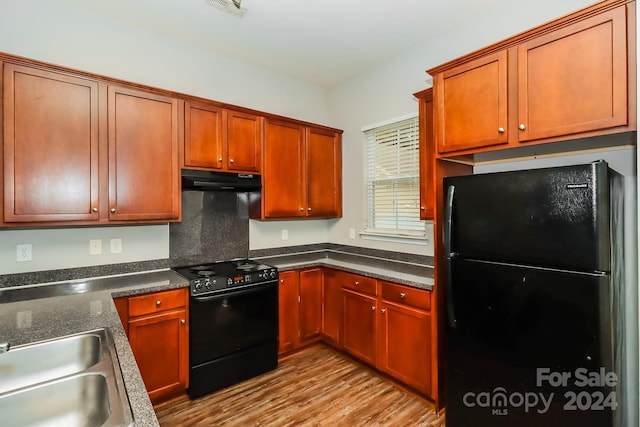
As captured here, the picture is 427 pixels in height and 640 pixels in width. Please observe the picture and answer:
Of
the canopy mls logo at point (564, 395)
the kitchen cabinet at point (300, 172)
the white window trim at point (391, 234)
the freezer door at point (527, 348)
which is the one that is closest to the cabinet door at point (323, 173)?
the kitchen cabinet at point (300, 172)

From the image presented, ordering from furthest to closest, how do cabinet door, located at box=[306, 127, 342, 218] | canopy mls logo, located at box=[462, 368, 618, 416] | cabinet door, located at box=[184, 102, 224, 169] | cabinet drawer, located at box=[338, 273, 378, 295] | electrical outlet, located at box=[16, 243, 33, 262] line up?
cabinet door, located at box=[306, 127, 342, 218], cabinet drawer, located at box=[338, 273, 378, 295], cabinet door, located at box=[184, 102, 224, 169], electrical outlet, located at box=[16, 243, 33, 262], canopy mls logo, located at box=[462, 368, 618, 416]

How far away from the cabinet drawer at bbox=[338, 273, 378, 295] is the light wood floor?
75 centimetres

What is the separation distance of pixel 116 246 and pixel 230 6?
2076 millimetres

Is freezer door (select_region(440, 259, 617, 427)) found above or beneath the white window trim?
beneath

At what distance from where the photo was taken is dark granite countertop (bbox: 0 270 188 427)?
1058 mm

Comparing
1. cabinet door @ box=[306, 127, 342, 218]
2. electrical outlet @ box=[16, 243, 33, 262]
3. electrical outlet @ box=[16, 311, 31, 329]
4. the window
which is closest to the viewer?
electrical outlet @ box=[16, 311, 31, 329]

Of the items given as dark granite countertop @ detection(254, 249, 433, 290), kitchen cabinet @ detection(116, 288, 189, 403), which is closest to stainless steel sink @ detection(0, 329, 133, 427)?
kitchen cabinet @ detection(116, 288, 189, 403)

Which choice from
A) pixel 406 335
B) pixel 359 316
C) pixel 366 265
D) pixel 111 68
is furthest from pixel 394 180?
pixel 111 68

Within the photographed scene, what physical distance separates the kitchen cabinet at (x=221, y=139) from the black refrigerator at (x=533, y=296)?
72.0 inches

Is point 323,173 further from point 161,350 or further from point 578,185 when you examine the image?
point 578,185

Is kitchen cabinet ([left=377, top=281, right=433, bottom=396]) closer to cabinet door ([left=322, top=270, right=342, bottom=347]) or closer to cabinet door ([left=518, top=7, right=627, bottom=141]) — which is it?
cabinet door ([left=322, top=270, right=342, bottom=347])

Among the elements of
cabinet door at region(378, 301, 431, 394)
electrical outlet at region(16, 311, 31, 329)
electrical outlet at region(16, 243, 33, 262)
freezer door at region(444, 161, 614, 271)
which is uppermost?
freezer door at region(444, 161, 614, 271)

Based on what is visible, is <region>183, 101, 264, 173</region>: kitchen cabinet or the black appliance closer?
the black appliance

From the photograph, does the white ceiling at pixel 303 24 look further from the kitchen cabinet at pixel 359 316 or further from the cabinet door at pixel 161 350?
the cabinet door at pixel 161 350
